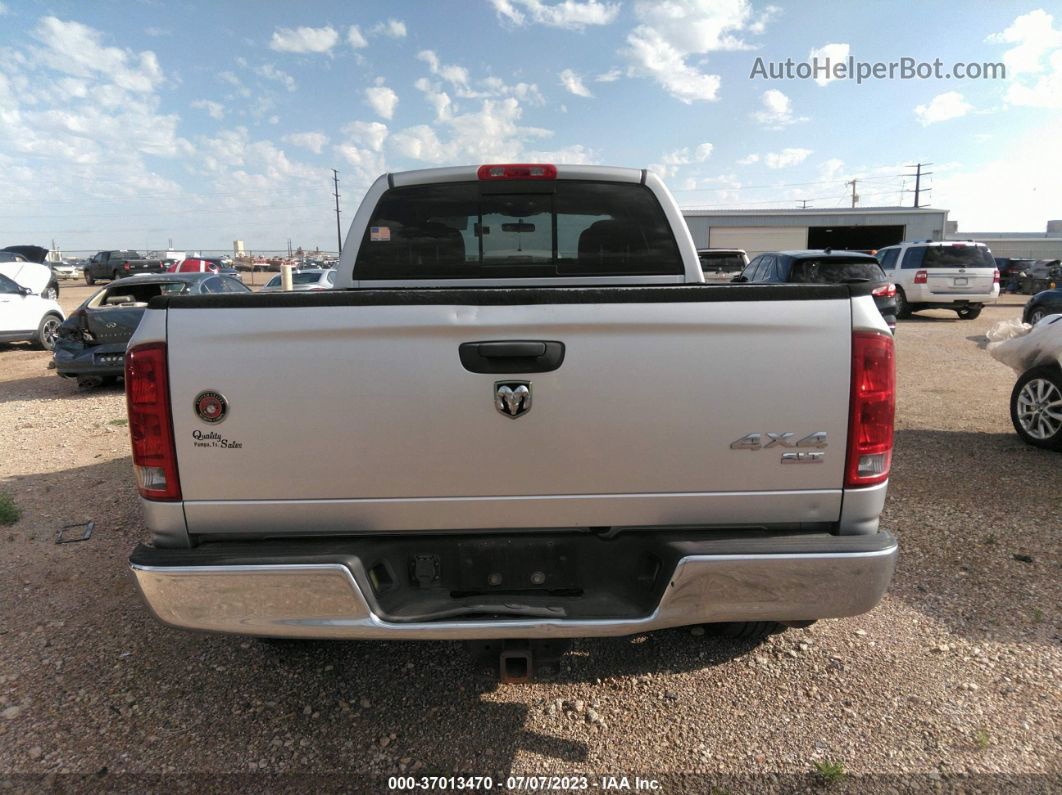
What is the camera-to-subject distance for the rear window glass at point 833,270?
11820mm

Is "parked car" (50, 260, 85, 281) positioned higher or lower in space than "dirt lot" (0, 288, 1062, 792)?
higher

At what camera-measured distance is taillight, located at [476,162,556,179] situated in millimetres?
3494

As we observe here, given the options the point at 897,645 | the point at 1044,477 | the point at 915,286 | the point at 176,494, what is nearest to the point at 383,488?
the point at 176,494

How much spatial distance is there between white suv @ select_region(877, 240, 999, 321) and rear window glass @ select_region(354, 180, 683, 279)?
1559cm

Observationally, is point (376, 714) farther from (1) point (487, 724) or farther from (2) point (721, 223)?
(2) point (721, 223)

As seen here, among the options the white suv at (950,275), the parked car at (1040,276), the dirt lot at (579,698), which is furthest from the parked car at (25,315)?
the parked car at (1040,276)

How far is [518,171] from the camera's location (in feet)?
11.5

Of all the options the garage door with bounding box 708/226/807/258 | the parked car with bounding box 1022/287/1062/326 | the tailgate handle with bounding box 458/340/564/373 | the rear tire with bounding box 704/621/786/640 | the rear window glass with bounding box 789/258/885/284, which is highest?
the garage door with bounding box 708/226/807/258

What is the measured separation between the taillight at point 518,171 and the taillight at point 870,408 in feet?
6.36

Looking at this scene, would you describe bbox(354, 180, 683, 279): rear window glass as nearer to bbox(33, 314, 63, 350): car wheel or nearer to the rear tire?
the rear tire

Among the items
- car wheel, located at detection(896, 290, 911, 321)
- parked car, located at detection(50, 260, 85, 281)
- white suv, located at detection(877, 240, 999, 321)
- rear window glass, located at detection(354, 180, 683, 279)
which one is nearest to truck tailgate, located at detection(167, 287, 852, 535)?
rear window glass, located at detection(354, 180, 683, 279)

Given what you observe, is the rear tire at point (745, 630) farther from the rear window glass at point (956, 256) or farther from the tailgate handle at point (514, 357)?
the rear window glass at point (956, 256)

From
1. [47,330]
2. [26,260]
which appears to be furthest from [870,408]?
[26,260]

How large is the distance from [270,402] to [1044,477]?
6003 mm
